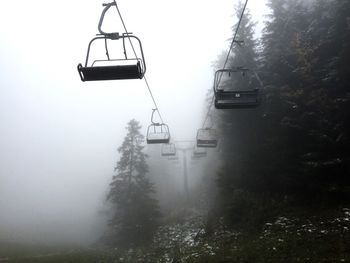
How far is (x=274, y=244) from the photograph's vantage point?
17.9m

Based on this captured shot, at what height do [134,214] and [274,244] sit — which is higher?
[134,214]

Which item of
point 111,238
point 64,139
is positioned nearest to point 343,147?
point 111,238

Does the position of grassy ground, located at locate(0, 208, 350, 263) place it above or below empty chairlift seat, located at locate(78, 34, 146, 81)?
below

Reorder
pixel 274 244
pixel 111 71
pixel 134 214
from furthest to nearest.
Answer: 1. pixel 134 214
2. pixel 274 244
3. pixel 111 71

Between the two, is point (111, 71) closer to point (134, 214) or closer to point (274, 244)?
point (274, 244)

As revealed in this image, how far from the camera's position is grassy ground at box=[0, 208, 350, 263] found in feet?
52.7

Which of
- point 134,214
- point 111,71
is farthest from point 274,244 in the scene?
point 134,214

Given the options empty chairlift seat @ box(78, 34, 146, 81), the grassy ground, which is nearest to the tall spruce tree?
the grassy ground

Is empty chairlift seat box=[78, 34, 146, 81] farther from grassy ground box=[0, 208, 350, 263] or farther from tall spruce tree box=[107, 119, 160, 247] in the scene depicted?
tall spruce tree box=[107, 119, 160, 247]

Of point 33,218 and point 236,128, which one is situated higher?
point 236,128

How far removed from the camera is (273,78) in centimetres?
2808

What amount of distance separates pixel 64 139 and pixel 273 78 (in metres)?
156

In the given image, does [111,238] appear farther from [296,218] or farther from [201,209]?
[296,218]

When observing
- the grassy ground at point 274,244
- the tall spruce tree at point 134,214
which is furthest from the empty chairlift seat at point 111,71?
the tall spruce tree at point 134,214
